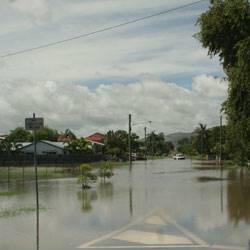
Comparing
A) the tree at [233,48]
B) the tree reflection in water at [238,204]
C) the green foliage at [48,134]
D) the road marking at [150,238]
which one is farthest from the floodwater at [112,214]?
the green foliage at [48,134]

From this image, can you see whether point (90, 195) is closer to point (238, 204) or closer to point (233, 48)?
point (238, 204)

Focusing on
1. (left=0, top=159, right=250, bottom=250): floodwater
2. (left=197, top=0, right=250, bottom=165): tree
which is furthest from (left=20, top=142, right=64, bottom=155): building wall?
(left=197, top=0, right=250, bottom=165): tree

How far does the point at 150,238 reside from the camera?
43.9 feet

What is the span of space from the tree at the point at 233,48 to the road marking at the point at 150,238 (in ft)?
19.2

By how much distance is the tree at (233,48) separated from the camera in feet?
58.1

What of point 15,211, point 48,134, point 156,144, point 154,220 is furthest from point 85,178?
point 156,144

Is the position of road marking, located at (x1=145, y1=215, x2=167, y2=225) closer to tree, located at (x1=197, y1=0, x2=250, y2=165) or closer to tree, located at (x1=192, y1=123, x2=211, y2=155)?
tree, located at (x1=197, y1=0, x2=250, y2=165)

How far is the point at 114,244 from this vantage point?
1265 centimetres

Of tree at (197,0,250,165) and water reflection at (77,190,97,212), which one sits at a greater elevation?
tree at (197,0,250,165)

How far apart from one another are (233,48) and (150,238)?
785 centimetres

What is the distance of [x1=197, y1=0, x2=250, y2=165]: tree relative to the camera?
17703mm

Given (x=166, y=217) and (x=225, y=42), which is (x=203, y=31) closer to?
(x=225, y=42)

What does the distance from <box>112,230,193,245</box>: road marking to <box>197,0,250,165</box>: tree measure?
19.2ft

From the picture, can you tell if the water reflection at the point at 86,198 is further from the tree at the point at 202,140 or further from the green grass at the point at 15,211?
the tree at the point at 202,140
